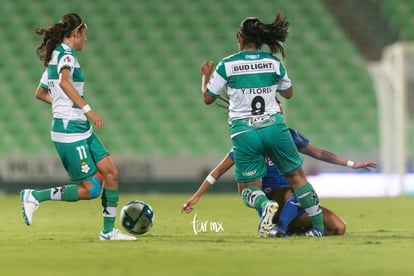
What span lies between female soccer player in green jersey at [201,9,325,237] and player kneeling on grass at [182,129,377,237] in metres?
0.33

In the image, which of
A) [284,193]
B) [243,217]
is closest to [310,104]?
Answer: [243,217]

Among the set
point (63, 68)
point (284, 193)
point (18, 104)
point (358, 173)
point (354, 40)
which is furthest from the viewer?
point (354, 40)

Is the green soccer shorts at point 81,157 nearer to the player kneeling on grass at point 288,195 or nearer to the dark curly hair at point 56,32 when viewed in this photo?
the dark curly hair at point 56,32

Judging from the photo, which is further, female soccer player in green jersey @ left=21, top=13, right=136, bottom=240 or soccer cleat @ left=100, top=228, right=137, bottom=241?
soccer cleat @ left=100, top=228, right=137, bottom=241

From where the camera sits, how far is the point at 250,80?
771 cm

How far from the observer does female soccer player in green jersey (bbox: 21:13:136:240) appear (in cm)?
769

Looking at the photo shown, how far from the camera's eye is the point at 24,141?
17.8 meters

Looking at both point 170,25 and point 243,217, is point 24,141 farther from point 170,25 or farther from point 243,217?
point 243,217

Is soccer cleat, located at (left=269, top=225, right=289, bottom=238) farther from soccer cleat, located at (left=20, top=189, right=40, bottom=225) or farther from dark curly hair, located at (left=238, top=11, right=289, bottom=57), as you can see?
soccer cleat, located at (left=20, top=189, right=40, bottom=225)

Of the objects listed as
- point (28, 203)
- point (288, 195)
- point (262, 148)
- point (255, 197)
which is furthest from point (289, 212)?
point (28, 203)

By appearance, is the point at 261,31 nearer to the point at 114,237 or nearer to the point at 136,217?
the point at 136,217

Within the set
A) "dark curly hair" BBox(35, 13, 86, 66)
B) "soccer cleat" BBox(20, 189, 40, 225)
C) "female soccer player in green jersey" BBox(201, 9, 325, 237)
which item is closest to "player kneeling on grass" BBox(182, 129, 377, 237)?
"female soccer player in green jersey" BBox(201, 9, 325, 237)

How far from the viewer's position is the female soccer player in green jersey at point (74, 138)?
7.69m

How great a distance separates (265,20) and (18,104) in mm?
4914
